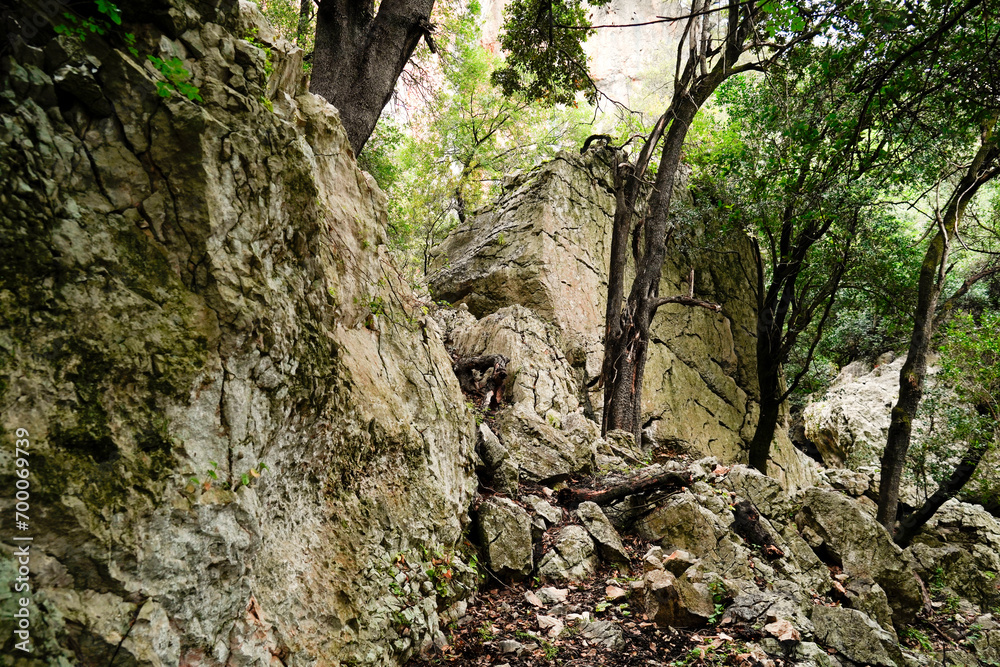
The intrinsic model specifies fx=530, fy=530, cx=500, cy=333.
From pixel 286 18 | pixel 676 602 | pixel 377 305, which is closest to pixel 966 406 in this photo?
pixel 676 602

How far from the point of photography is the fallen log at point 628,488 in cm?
505

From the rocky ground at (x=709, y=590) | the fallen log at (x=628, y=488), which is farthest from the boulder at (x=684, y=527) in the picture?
the fallen log at (x=628, y=488)

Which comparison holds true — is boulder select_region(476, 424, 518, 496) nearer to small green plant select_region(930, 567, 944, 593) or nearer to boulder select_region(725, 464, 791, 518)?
boulder select_region(725, 464, 791, 518)

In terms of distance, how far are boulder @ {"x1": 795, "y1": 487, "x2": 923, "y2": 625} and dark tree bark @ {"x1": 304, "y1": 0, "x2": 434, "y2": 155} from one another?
20.8 ft

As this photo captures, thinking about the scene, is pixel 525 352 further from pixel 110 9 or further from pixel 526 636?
pixel 110 9

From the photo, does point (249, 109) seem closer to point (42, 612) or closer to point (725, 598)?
point (42, 612)

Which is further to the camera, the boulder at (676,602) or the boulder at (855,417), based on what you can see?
the boulder at (855,417)

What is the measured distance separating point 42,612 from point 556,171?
9.35 m

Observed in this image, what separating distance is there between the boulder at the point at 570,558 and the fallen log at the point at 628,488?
18.8 inches

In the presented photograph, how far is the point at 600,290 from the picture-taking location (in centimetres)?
989

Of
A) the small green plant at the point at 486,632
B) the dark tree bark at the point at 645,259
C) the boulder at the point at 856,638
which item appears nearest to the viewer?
the small green plant at the point at 486,632

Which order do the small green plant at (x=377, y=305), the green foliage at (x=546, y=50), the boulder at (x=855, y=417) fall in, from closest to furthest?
the small green plant at (x=377, y=305), the green foliage at (x=546, y=50), the boulder at (x=855, y=417)

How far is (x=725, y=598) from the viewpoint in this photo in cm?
385

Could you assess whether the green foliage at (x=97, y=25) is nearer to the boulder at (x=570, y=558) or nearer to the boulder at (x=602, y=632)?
the boulder at (x=602, y=632)
